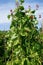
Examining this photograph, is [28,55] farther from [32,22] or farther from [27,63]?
[32,22]

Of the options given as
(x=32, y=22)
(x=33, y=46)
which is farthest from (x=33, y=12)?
(x=33, y=46)

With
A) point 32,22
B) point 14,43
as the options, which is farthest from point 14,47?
point 32,22

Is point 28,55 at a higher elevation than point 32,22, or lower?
lower

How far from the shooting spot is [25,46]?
6.61m

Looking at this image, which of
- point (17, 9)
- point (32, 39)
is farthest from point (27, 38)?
point (17, 9)

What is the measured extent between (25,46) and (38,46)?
249 millimetres

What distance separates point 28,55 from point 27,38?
0.32 metres

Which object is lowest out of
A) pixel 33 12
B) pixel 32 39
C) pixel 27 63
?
pixel 27 63

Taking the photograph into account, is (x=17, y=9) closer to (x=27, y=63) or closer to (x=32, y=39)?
(x=32, y=39)

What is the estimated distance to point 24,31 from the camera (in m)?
6.62

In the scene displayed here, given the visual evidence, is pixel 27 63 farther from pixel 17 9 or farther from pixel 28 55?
pixel 17 9

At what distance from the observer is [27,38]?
21.7 feet

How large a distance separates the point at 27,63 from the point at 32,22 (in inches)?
30.6

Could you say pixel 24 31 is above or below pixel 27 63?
above
